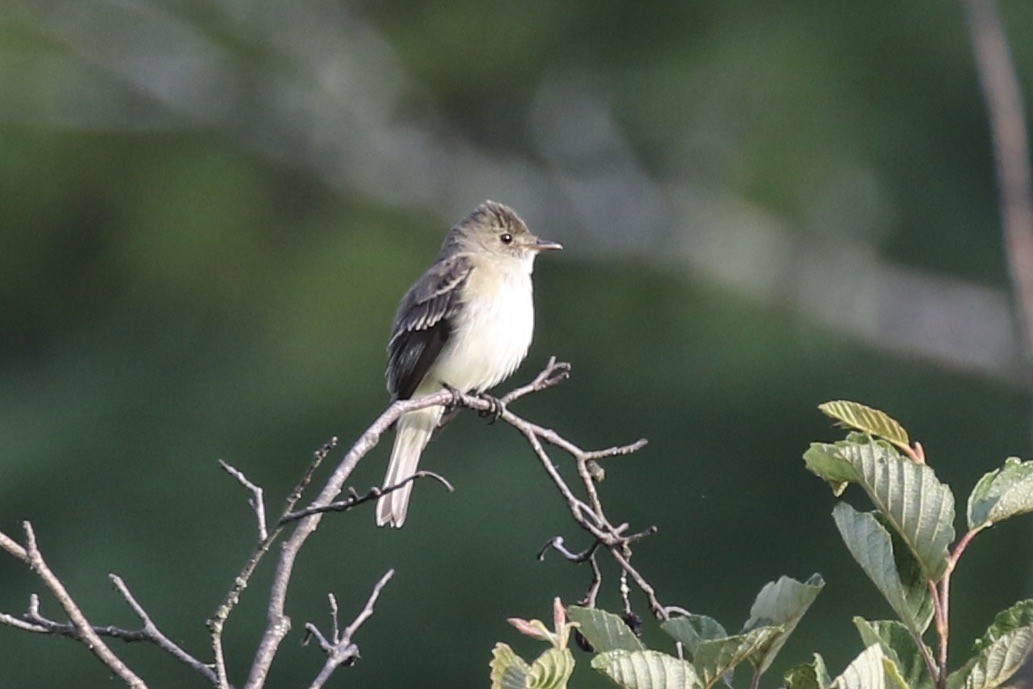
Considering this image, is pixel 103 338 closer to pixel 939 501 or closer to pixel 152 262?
pixel 152 262

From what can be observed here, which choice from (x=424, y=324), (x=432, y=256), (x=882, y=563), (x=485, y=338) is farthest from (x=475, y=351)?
(x=432, y=256)

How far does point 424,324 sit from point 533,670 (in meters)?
4.06

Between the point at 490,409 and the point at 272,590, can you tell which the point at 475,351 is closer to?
the point at 490,409

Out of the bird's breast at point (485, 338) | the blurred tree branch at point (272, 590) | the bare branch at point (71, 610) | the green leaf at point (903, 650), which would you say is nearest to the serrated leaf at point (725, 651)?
the green leaf at point (903, 650)

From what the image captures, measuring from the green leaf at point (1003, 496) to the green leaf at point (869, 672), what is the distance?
0.80ft

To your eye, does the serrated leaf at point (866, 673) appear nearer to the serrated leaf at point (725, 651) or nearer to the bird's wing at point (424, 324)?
the serrated leaf at point (725, 651)

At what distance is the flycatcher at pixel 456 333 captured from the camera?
20.2 feet

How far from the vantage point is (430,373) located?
6.32 metres

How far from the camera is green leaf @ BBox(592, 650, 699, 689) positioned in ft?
7.61

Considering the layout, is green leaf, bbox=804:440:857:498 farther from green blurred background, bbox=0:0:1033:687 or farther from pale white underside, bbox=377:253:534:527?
green blurred background, bbox=0:0:1033:687

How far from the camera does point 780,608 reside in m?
2.49

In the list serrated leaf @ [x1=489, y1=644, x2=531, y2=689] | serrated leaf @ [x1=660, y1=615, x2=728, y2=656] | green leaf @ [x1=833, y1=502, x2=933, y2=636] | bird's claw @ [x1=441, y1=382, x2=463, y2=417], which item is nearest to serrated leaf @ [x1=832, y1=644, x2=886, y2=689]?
green leaf @ [x1=833, y1=502, x2=933, y2=636]

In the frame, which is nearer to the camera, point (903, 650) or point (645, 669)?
point (645, 669)

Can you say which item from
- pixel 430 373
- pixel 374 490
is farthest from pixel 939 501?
pixel 430 373
